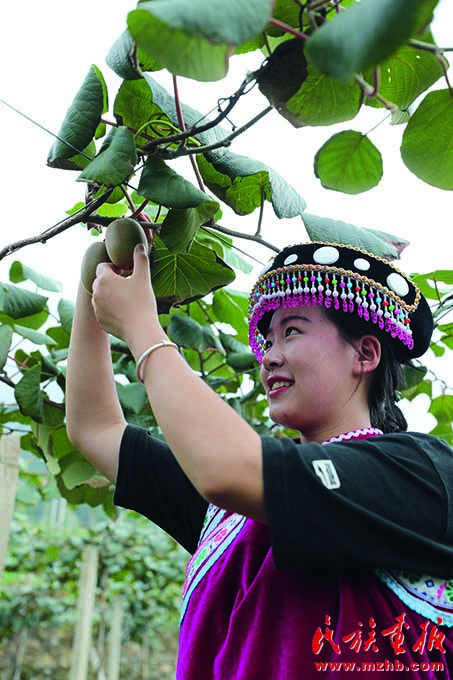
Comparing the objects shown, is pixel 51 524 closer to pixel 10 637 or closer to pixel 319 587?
pixel 10 637

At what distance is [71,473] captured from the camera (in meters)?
1.60

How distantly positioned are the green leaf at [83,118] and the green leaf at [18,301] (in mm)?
641

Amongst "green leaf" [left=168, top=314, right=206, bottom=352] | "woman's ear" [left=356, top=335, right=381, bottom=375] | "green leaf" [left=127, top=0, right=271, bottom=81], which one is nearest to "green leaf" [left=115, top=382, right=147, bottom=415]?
"green leaf" [left=168, top=314, right=206, bottom=352]

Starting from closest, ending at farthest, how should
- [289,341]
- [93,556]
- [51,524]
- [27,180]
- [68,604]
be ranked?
[289,341]
[27,180]
[93,556]
[68,604]
[51,524]

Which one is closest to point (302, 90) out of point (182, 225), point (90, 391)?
point (182, 225)

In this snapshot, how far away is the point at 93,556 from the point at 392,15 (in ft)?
13.6

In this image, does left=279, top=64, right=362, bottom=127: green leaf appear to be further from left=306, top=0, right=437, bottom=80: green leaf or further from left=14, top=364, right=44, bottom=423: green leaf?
left=14, top=364, right=44, bottom=423: green leaf

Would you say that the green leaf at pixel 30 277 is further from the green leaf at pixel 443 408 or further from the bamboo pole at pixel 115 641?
the bamboo pole at pixel 115 641

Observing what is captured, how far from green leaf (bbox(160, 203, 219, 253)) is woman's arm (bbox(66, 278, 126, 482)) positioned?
7.6 inches

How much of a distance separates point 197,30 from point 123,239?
1.44ft

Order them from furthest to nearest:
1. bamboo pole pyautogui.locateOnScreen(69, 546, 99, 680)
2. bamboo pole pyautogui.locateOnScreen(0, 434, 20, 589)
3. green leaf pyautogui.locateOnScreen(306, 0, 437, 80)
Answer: bamboo pole pyautogui.locateOnScreen(69, 546, 99, 680), bamboo pole pyautogui.locateOnScreen(0, 434, 20, 589), green leaf pyautogui.locateOnScreen(306, 0, 437, 80)

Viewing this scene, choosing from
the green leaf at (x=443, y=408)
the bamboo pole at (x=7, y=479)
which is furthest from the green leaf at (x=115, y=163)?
the bamboo pole at (x=7, y=479)

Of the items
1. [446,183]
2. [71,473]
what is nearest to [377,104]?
[446,183]

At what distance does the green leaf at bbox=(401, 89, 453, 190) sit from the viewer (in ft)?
2.67
